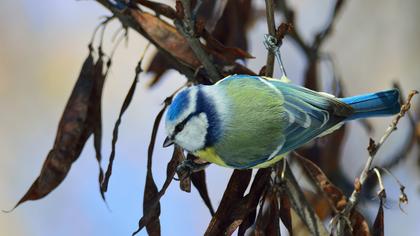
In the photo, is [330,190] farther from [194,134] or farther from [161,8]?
[161,8]

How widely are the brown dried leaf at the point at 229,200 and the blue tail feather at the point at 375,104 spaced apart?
301mm

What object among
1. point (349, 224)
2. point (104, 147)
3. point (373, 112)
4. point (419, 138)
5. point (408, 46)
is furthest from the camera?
point (408, 46)

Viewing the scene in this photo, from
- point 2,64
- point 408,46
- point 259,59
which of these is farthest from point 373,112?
point 2,64

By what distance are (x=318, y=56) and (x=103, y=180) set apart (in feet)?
2.87

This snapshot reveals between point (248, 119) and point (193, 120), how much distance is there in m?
0.12

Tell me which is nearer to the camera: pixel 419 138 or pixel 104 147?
pixel 419 138

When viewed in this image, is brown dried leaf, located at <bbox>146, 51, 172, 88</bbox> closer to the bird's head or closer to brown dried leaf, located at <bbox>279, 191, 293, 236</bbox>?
the bird's head

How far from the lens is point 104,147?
9.65 ft

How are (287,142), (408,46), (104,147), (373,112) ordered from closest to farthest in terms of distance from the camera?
(287,142) → (373,112) → (104,147) → (408,46)

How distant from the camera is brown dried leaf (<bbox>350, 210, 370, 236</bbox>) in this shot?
4.99ft

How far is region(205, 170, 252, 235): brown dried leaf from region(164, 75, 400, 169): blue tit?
2cm

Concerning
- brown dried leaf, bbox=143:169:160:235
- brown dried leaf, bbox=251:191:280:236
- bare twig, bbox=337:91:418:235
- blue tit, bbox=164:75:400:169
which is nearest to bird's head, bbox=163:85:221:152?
blue tit, bbox=164:75:400:169

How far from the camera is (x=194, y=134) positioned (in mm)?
1586

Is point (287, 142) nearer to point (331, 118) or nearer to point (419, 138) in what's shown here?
point (331, 118)
